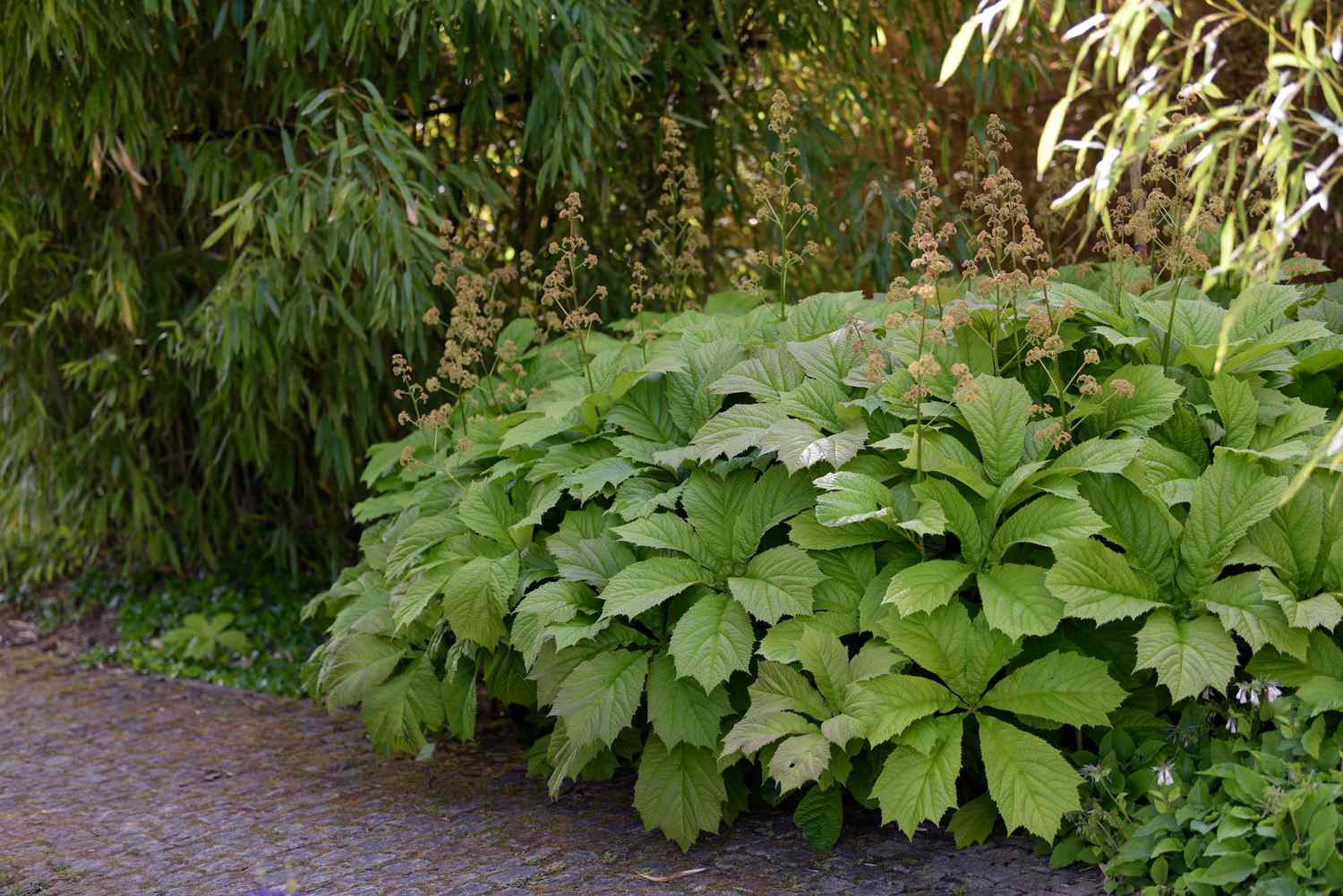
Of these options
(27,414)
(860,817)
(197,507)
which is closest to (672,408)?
(860,817)

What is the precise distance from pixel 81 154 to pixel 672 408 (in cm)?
209

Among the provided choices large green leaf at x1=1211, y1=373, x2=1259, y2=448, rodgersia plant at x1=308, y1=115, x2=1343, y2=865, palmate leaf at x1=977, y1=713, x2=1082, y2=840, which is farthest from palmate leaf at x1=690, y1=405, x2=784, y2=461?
large green leaf at x1=1211, y1=373, x2=1259, y2=448

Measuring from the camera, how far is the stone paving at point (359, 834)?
2.31 meters

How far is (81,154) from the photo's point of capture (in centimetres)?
377

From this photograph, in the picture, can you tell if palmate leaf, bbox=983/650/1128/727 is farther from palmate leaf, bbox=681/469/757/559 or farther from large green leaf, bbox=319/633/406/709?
large green leaf, bbox=319/633/406/709

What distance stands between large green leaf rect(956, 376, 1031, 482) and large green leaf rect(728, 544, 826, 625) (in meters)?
0.39

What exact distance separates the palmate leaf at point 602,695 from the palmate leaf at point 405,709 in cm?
42

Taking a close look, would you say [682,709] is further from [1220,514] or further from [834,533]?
[1220,514]

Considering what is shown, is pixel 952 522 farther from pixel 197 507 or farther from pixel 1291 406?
pixel 197 507

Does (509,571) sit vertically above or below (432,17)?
below

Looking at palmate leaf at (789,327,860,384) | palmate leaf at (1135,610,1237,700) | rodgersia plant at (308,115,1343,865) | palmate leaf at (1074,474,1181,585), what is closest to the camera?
palmate leaf at (1135,610,1237,700)

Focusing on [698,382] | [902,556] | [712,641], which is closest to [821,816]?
[712,641]

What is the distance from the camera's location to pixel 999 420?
96.3 inches

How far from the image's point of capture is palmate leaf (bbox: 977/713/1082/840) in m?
2.13
